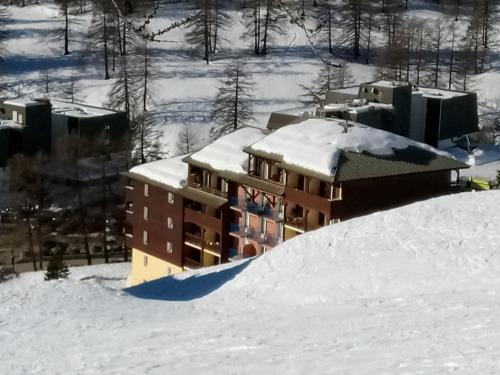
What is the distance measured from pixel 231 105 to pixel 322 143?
49.8 feet

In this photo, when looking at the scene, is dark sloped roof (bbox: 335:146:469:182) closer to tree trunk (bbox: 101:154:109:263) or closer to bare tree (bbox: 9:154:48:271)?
tree trunk (bbox: 101:154:109:263)

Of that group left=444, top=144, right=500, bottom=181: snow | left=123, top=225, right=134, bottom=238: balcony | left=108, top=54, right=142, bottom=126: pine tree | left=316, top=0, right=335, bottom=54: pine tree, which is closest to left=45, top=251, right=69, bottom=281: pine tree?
left=123, top=225, right=134, bottom=238: balcony

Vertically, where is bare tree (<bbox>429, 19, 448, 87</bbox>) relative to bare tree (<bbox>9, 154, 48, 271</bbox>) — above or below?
above

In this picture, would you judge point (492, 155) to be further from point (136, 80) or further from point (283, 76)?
point (136, 80)

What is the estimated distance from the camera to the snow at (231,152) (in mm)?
25000

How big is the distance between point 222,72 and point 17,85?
28.4 ft

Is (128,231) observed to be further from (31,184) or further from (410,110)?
(410,110)

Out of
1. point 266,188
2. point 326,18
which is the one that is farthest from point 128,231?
point 326,18

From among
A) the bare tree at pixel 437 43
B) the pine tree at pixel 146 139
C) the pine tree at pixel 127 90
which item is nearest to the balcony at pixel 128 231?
the pine tree at pixel 146 139

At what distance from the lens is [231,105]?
38.2m

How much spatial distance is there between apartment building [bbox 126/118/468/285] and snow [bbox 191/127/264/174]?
29mm

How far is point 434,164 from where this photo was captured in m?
24.1

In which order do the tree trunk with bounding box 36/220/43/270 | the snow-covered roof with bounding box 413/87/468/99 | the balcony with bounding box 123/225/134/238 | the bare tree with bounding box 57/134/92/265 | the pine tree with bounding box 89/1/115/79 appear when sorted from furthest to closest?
the pine tree with bounding box 89/1/115/79 → the snow-covered roof with bounding box 413/87/468/99 → the bare tree with bounding box 57/134/92/265 → the balcony with bounding box 123/225/134/238 → the tree trunk with bounding box 36/220/43/270

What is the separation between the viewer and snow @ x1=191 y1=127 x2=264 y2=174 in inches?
984
